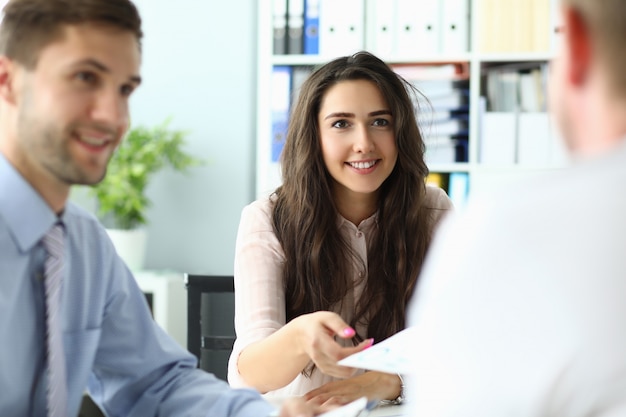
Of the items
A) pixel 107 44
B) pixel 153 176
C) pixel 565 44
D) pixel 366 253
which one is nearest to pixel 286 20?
pixel 153 176

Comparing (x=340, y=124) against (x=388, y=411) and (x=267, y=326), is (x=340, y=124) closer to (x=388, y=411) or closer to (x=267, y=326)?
(x=267, y=326)

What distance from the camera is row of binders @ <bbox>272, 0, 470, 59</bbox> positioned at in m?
3.35

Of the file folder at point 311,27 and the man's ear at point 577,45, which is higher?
the file folder at point 311,27

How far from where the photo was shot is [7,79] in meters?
1.03

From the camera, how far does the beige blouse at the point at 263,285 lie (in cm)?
178

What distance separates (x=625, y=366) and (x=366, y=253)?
1423 mm

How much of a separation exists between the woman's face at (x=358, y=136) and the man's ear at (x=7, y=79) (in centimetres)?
105

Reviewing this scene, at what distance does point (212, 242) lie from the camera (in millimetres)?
3803

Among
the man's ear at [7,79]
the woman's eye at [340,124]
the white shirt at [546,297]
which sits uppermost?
the man's ear at [7,79]

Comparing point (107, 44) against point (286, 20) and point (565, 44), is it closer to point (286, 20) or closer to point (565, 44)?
point (565, 44)

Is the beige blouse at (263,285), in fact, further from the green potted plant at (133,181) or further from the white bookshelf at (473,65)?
the green potted plant at (133,181)

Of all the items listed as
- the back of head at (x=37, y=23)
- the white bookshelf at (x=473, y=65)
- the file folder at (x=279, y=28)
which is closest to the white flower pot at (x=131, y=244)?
the white bookshelf at (x=473, y=65)

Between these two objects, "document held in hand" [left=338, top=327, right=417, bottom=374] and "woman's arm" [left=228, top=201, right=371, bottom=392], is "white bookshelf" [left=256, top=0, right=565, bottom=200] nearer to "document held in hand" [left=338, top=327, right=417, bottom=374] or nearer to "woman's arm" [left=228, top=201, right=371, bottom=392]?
"woman's arm" [left=228, top=201, right=371, bottom=392]

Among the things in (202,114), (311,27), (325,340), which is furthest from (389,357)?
(202,114)
